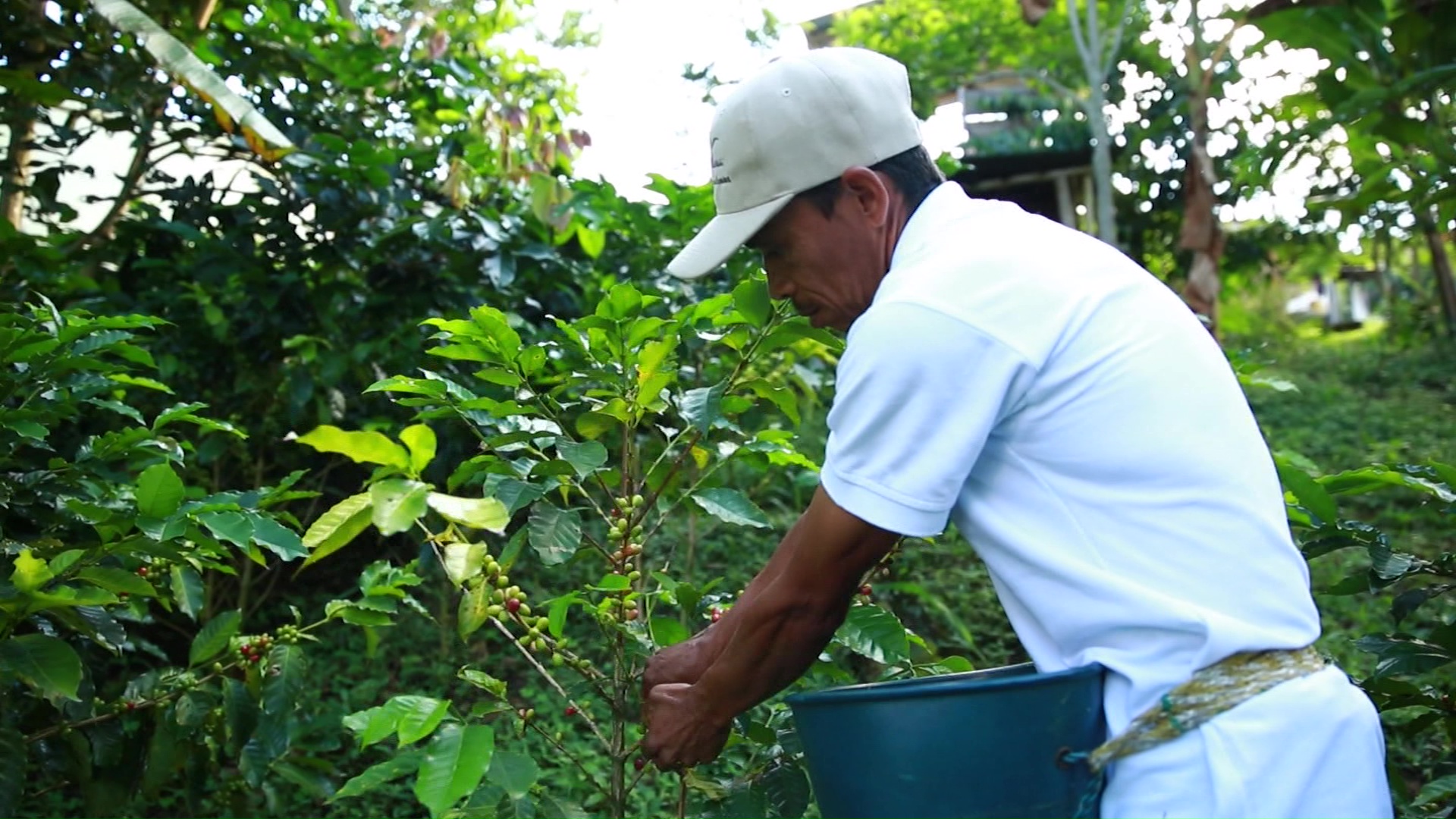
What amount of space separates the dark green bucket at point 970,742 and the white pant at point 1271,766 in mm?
69

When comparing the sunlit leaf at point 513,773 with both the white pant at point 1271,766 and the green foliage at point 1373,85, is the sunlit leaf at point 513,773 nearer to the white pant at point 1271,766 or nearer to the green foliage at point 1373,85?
the white pant at point 1271,766

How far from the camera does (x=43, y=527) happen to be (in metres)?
2.60

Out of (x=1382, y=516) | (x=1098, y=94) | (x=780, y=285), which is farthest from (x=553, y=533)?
(x=1098, y=94)

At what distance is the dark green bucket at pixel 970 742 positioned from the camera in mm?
1399

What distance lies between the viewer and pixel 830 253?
5.46 ft

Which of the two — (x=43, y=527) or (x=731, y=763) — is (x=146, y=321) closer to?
(x=43, y=527)

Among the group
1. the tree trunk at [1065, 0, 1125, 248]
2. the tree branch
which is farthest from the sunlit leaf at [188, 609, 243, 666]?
the tree branch

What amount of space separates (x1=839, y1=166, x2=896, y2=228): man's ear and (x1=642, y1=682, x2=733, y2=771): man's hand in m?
0.63

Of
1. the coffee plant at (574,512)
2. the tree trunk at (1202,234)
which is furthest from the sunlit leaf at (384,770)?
the tree trunk at (1202,234)

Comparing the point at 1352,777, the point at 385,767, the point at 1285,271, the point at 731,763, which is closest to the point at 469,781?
the point at 385,767

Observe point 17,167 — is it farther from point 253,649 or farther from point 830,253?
point 830,253

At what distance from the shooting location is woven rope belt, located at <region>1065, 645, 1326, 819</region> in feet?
4.45

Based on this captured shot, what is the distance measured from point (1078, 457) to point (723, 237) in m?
0.54

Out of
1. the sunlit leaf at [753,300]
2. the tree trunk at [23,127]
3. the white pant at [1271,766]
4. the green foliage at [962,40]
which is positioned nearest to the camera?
the white pant at [1271,766]
